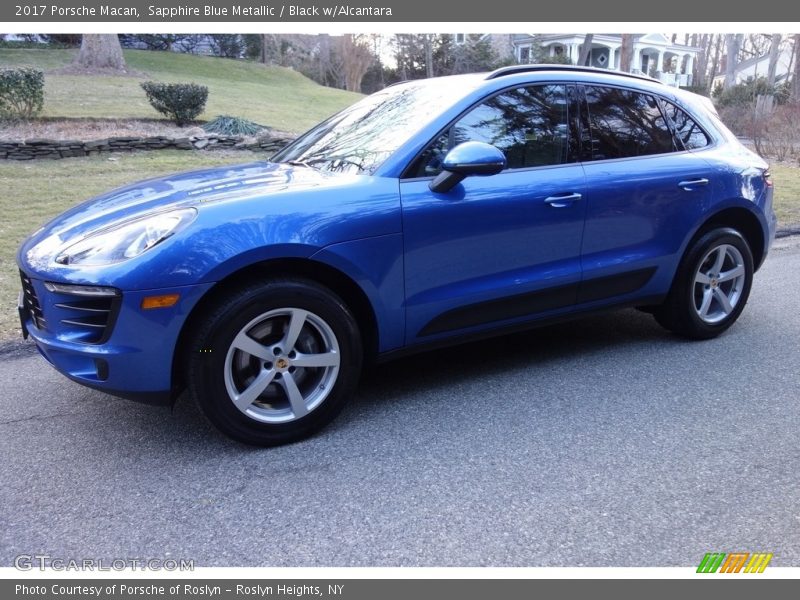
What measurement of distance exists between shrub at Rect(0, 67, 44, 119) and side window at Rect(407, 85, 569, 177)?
12.0m

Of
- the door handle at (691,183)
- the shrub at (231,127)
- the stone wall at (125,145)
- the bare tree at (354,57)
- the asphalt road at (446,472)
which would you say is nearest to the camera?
the asphalt road at (446,472)

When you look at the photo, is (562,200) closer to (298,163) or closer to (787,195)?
(298,163)

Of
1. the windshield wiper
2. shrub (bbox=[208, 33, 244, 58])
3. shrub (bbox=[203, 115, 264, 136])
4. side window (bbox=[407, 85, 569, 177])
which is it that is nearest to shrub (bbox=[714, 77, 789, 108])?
shrub (bbox=[203, 115, 264, 136])

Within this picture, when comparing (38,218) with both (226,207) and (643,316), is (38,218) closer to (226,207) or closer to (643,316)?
(226,207)

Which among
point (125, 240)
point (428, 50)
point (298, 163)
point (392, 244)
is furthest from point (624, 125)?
point (428, 50)

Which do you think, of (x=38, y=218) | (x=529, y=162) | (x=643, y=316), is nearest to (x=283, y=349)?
(x=529, y=162)

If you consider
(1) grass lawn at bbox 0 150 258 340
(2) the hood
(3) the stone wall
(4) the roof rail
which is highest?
(4) the roof rail

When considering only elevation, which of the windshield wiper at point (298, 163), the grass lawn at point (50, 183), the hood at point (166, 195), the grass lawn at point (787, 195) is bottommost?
the grass lawn at point (787, 195)

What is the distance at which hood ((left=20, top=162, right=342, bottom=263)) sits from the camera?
321 centimetres

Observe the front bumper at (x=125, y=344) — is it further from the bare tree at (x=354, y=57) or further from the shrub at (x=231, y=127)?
the bare tree at (x=354, y=57)

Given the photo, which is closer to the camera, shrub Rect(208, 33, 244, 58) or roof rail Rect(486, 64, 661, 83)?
roof rail Rect(486, 64, 661, 83)

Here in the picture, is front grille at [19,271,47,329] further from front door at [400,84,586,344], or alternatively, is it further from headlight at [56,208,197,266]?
front door at [400,84,586,344]

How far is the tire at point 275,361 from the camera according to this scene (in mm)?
3029

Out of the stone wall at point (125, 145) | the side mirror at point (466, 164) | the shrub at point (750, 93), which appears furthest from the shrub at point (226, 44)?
the side mirror at point (466, 164)
